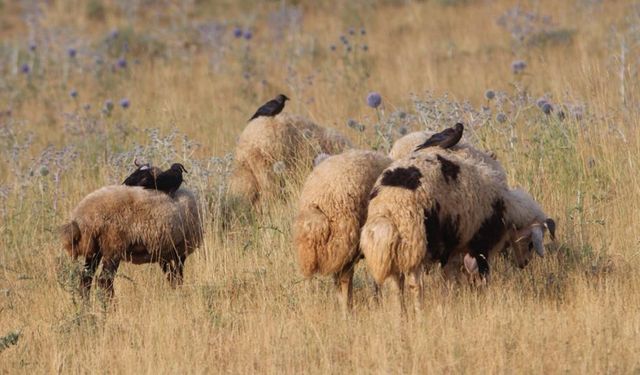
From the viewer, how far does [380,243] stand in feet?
23.4

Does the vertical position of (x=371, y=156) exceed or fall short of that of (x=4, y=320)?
it exceeds it

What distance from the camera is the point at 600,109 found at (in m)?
11.9

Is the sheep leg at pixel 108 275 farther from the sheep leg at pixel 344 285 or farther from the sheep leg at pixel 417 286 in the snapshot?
the sheep leg at pixel 417 286

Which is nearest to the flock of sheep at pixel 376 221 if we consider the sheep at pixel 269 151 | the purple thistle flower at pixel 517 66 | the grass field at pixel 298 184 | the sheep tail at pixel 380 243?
the sheep tail at pixel 380 243

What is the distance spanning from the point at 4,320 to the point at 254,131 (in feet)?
10.8

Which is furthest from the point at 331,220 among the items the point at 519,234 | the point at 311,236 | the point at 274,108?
the point at 274,108

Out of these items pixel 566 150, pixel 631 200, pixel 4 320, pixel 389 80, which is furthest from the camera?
pixel 389 80

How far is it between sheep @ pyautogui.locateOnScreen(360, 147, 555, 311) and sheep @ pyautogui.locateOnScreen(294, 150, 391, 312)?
287mm

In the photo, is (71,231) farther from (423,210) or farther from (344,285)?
(423,210)

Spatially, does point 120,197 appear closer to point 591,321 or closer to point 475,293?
point 475,293

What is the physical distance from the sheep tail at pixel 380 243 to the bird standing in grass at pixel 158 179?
7.50 ft

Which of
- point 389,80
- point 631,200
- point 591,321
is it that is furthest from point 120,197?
point 389,80

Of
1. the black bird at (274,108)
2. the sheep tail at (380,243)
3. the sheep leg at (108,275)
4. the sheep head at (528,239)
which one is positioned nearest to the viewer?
the sheep tail at (380,243)

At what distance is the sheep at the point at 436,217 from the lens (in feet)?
23.6
